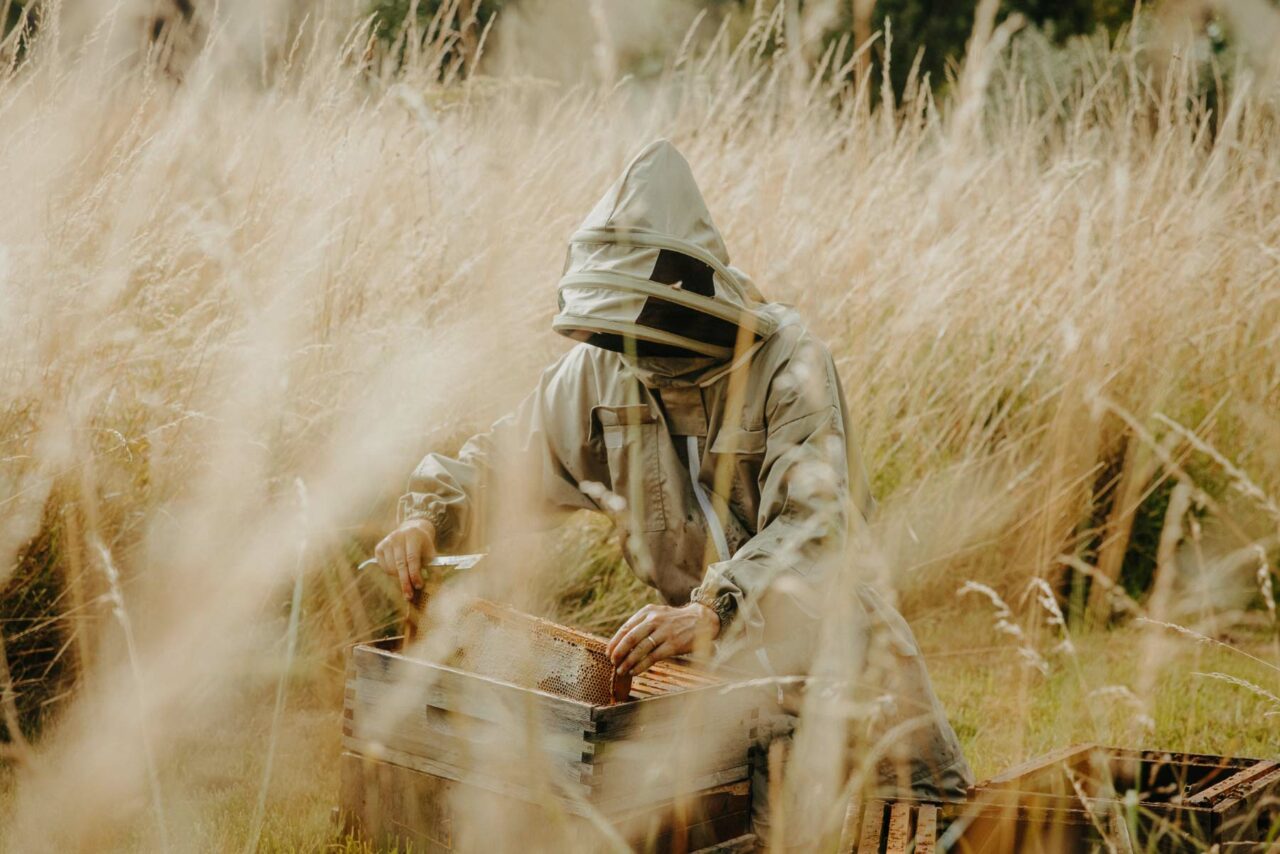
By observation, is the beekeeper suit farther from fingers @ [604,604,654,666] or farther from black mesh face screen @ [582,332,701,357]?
fingers @ [604,604,654,666]

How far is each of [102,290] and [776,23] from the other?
7.98 feet

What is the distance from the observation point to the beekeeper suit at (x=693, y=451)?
2328mm

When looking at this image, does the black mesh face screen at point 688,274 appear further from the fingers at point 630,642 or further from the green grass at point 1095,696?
the green grass at point 1095,696

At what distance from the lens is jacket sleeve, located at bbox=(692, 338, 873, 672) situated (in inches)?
86.1

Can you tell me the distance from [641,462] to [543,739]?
74cm

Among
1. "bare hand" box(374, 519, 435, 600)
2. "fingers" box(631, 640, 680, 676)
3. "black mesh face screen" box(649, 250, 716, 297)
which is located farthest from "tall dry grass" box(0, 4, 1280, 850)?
"fingers" box(631, 640, 680, 676)

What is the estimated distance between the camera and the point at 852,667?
2510mm

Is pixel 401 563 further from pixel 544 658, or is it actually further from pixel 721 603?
pixel 721 603

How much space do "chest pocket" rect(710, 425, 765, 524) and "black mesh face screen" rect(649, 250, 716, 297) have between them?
30cm

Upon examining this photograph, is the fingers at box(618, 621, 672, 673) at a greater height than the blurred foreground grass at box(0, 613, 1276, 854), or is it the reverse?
the fingers at box(618, 621, 672, 673)

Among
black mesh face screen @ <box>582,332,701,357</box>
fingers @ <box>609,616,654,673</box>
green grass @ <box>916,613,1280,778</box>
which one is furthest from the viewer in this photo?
green grass @ <box>916,613,1280,778</box>

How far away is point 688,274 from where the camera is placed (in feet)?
8.04

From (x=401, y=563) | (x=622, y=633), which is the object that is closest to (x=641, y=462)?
(x=401, y=563)

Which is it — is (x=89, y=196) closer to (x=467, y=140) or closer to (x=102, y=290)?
(x=102, y=290)
